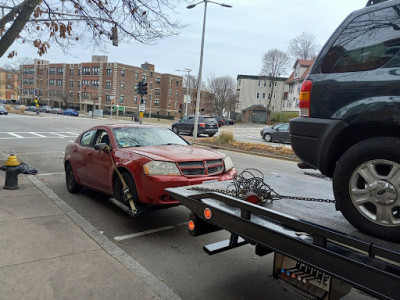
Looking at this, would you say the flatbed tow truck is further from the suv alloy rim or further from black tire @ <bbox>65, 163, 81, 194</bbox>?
black tire @ <bbox>65, 163, 81, 194</bbox>

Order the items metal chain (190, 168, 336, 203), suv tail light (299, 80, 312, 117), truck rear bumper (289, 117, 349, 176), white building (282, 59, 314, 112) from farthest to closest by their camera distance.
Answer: white building (282, 59, 314, 112), metal chain (190, 168, 336, 203), suv tail light (299, 80, 312, 117), truck rear bumper (289, 117, 349, 176)

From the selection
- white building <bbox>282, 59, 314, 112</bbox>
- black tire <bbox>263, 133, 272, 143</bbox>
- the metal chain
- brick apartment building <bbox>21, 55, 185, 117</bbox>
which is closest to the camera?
the metal chain

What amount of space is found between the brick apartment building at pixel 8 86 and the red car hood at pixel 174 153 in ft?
393

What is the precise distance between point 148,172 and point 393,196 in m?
3.16

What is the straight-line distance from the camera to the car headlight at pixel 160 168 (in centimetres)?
467

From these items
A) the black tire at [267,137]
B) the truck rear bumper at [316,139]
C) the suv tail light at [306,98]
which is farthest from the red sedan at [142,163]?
the black tire at [267,137]

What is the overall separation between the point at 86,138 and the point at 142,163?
8.40 feet

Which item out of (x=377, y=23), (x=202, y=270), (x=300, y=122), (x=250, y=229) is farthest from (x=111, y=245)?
(x=377, y=23)

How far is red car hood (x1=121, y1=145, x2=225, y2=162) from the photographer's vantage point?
491cm

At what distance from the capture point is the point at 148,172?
4.66 meters

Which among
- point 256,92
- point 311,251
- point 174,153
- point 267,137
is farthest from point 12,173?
point 256,92

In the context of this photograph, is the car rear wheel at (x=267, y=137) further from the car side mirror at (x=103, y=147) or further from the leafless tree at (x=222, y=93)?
the leafless tree at (x=222, y=93)

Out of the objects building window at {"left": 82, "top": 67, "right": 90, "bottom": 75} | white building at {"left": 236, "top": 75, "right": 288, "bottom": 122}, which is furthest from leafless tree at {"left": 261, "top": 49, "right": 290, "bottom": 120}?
building window at {"left": 82, "top": 67, "right": 90, "bottom": 75}

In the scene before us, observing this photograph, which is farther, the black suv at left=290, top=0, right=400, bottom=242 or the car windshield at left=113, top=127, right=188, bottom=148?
the car windshield at left=113, top=127, right=188, bottom=148
